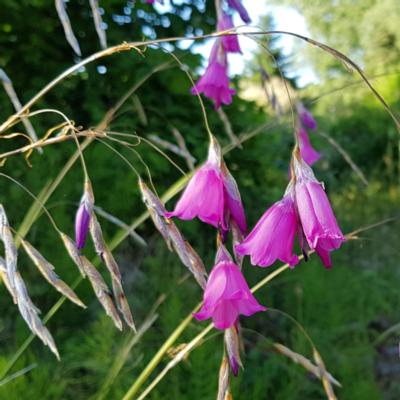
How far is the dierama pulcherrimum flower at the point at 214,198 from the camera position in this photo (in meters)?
0.74

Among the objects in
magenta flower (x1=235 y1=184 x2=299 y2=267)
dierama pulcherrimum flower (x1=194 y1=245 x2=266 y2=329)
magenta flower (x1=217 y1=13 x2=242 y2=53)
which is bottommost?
dierama pulcherrimum flower (x1=194 y1=245 x2=266 y2=329)

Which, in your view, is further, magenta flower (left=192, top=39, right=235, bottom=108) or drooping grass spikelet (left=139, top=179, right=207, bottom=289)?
magenta flower (left=192, top=39, right=235, bottom=108)

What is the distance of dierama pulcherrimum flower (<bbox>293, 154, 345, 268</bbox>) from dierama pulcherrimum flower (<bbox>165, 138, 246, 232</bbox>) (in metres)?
0.07

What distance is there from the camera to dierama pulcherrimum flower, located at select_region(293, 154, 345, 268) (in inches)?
27.5

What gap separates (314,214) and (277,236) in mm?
49

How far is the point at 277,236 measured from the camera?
0.73 m

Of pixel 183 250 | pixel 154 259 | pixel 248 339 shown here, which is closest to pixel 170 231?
pixel 183 250

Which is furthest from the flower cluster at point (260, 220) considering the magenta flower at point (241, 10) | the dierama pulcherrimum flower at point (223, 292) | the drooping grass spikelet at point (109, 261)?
the magenta flower at point (241, 10)

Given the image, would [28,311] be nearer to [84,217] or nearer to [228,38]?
[84,217]

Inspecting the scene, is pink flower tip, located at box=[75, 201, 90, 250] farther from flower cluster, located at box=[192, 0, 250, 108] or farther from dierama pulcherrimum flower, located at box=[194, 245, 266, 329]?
flower cluster, located at box=[192, 0, 250, 108]

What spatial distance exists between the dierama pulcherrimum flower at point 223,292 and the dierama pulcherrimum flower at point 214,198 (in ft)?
0.18

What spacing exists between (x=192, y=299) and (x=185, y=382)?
598mm

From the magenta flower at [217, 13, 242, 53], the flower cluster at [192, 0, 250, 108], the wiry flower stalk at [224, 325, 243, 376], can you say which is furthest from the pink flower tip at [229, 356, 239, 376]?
the magenta flower at [217, 13, 242, 53]

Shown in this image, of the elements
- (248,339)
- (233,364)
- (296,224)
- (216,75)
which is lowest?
(248,339)
